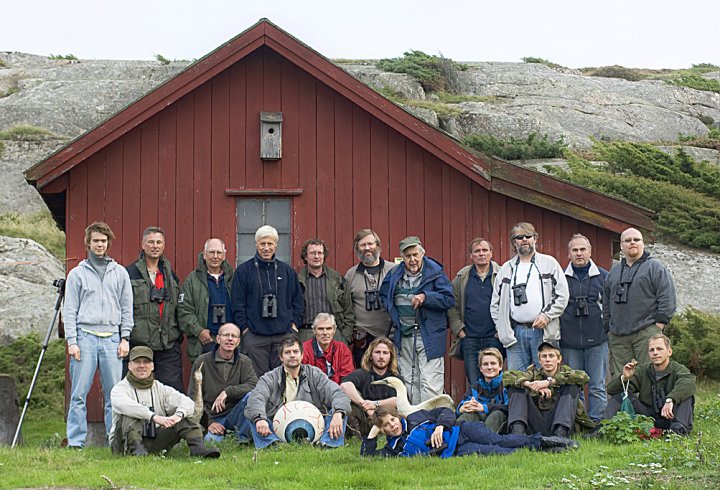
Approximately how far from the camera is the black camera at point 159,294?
32.8ft

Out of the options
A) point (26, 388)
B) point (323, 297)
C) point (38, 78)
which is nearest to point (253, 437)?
point (323, 297)

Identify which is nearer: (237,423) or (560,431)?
(560,431)

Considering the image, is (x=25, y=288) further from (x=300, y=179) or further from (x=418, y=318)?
(x=418, y=318)

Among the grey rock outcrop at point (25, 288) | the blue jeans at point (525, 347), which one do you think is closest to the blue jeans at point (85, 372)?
the blue jeans at point (525, 347)

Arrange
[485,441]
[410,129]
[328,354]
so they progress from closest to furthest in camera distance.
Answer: [485,441] → [328,354] → [410,129]

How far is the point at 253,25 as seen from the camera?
Result: 36.5 feet

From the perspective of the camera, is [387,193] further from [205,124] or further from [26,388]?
[26,388]

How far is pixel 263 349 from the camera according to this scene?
1006cm

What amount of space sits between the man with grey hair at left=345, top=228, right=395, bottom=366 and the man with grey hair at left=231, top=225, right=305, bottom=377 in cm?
66

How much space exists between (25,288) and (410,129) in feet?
32.6

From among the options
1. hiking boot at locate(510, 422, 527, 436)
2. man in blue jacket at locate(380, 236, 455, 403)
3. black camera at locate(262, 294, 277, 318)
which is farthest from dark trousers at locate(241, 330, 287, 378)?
hiking boot at locate(510, 422, 527, 436)

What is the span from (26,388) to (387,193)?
19.9ft

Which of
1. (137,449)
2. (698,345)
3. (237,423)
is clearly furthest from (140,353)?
(698,345)

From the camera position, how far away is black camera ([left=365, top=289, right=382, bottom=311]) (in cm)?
1036
